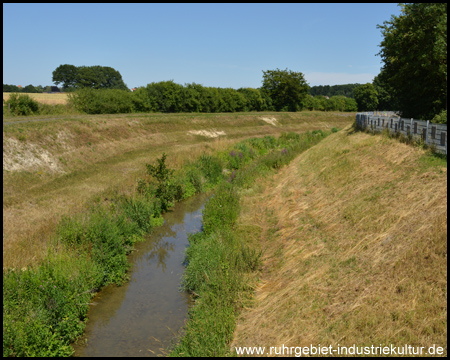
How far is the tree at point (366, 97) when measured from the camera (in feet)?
332

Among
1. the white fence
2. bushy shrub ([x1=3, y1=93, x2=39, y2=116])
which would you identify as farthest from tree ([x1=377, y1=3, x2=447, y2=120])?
bushy shrub ([x1=3, y1=93, x2=39, y2=116])

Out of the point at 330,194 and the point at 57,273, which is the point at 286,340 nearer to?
the point at 57,273

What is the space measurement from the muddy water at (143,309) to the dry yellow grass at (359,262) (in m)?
2.55

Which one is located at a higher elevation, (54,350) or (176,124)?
(176,124)

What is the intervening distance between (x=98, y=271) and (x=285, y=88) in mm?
91298

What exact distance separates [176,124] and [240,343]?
47.2 m

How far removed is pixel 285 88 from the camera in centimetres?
9931

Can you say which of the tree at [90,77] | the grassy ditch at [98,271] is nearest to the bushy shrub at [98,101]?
the grassy ditch at [98,271]

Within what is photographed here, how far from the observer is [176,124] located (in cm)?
5506

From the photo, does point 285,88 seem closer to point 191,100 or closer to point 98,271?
point 191,100

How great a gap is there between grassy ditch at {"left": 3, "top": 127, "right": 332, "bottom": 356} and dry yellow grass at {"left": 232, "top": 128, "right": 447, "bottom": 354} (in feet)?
3.26

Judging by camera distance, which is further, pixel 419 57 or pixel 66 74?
pixel 66 74

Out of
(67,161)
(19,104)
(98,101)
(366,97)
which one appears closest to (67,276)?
(67,161)

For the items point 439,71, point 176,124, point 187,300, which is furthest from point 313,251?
point 176,124
